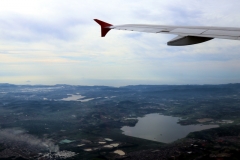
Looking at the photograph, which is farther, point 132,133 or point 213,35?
point 132,133

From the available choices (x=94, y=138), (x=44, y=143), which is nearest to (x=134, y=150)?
(x=94, y=138)

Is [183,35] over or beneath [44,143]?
over

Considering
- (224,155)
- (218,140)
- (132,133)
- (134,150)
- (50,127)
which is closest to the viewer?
(224,155)

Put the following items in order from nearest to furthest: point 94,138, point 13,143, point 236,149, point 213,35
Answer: point 213,35 < point 236,149 < point 13,143 < point 94,138

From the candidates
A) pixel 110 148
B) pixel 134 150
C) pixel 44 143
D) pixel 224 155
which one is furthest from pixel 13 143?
pixel 224 155

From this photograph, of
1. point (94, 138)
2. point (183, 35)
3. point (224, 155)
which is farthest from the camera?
point (94, 138)

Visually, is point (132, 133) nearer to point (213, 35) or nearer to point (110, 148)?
point (110, 148)

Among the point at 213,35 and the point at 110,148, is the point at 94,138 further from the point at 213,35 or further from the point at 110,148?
the point at 213,35

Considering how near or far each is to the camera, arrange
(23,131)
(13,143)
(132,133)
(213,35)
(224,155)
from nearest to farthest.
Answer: (213,35)
(224,155)
(13,143)
(132,133)
(23,131)

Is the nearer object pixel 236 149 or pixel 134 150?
pixel 236 149
